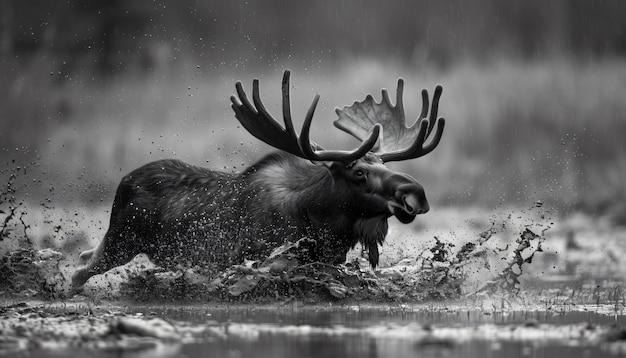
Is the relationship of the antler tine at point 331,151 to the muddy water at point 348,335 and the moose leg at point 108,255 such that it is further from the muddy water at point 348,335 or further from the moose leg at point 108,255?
the moose leg at point 108,255

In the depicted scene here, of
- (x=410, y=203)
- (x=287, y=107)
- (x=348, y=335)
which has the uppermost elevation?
(x=287, y=107)

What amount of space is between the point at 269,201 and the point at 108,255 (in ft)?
5.93

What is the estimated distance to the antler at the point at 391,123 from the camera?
11.6 meters

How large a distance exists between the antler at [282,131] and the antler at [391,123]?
663mm

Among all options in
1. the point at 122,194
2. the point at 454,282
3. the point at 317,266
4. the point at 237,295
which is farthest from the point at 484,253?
the point at 122,194

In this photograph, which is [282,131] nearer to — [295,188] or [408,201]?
[295,188]

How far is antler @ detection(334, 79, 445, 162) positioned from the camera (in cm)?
1161

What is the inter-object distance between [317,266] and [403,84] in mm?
2558

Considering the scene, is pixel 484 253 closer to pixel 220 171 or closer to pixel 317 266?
pixel 317 266

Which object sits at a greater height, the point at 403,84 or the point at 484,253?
the point at 403,84

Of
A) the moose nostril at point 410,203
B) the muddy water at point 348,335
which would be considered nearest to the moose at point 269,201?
the moose nostril at point 410,203

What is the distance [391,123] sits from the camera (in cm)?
1224

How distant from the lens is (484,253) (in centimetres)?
1184

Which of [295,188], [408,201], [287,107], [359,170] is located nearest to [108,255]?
[295,188]
